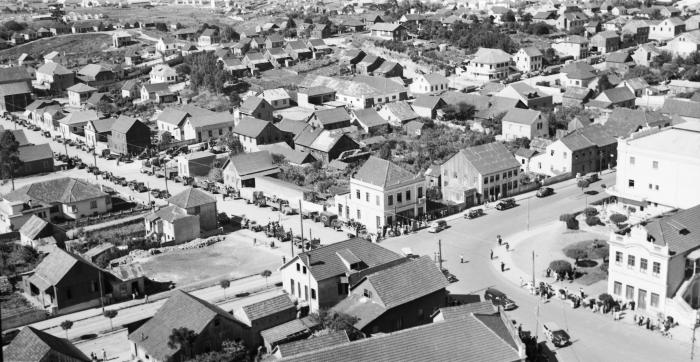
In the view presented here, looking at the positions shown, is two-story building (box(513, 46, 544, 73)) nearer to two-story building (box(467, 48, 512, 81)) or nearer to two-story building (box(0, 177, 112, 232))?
two-story building (box(467, 48, 512, 81))

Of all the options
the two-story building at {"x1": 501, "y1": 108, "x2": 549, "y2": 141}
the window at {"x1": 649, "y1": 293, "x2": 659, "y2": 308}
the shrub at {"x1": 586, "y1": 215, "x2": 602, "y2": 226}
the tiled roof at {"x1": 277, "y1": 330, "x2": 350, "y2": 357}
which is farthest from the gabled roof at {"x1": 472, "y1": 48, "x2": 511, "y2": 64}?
the tiled roof at {"x1": 277, "y1": 330, "x2": 350, "y2": 357}

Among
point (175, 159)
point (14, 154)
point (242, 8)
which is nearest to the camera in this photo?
point (14, 154)

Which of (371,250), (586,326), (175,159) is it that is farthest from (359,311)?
(175,159)

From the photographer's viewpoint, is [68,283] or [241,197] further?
[241,197]

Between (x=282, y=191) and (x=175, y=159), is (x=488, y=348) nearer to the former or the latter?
(x=282, y=191)

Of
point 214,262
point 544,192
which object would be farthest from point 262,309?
point 544,192

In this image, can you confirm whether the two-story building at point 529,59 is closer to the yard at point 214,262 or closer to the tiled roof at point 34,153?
the tiled roof at point 34,153

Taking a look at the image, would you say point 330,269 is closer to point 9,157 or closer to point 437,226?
point 437,226

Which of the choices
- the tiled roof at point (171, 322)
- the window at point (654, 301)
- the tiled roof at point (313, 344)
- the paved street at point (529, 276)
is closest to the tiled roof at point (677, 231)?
the window at point (654, 301)
